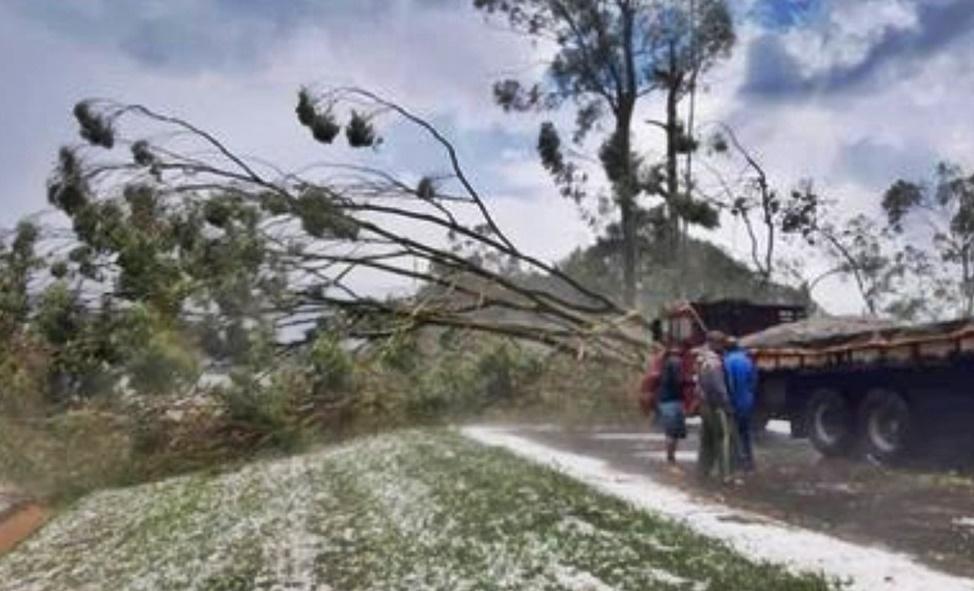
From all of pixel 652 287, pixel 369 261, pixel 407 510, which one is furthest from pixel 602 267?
pixel 407 510

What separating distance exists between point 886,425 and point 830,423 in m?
1.09

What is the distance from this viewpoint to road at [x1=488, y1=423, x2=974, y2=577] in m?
10.6

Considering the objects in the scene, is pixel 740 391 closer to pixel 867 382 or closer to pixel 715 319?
pixel 867 382

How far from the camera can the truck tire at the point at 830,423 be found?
17.2m

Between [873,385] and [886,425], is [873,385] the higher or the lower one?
the higher one

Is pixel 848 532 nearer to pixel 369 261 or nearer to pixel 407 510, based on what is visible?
pixel 407 510

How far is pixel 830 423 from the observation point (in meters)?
17.5

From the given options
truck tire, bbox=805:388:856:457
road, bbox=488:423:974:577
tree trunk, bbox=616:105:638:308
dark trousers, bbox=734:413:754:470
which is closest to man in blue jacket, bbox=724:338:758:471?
dark trousers, bbox=734:413:754:470

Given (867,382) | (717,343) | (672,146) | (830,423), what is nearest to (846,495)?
(717,343)

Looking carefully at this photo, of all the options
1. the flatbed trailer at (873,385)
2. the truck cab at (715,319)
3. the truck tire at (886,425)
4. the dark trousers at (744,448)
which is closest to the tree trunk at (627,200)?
the truck cab at (715,319)

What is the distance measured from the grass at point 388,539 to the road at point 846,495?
135cm

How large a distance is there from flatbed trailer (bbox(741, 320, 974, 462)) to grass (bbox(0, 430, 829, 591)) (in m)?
4.01

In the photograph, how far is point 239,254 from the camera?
77.4ft

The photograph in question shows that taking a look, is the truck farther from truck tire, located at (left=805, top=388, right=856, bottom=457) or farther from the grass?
the grass
